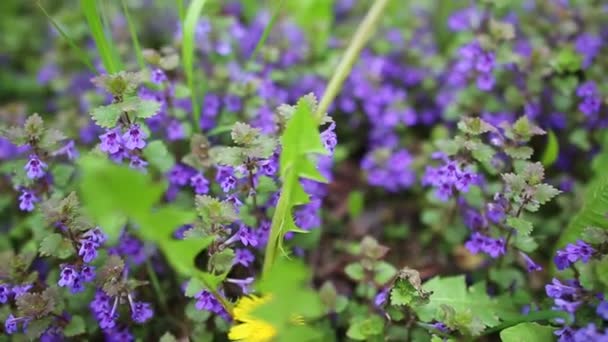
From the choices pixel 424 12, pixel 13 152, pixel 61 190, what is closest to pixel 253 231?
pixel 61 190

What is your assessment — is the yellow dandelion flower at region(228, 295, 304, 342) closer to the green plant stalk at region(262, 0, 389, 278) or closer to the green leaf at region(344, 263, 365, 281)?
the green plant stalk at region(262, 0, 389, 278)

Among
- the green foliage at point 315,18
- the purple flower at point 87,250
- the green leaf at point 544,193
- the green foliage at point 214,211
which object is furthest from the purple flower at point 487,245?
the green foliage at point 315,18

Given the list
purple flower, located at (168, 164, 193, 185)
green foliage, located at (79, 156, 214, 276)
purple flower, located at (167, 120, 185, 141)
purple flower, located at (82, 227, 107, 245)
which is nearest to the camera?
green foliage, located at (79, 156, 214, 276)

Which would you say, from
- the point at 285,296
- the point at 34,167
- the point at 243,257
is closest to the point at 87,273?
the point at 34,167

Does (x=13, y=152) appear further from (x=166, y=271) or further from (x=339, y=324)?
(x=339, y=324)

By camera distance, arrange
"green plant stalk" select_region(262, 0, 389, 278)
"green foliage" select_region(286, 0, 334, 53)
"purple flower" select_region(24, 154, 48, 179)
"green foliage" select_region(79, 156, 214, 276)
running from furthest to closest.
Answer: "green foliage" select_region(286, 0, 334, 53) < "purple flower" select_region(24, 154, 48, 179) < "green plant stalk" select_region(262, 0, 389, 278) < "green foliage" select_region(79, 156, 214, 276)

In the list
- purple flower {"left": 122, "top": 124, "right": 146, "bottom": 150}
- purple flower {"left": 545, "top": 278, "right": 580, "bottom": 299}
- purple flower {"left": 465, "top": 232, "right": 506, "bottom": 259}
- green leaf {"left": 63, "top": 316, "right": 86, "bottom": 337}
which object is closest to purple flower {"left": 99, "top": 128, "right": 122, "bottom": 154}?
purple flower {"left": 122, "top": 124, "right": 146, "bottom": 150}

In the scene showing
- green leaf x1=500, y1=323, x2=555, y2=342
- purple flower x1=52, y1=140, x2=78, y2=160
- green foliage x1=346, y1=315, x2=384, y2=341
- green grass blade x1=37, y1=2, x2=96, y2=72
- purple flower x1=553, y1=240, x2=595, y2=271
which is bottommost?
green leaf x1=500, y1=323, x2=555, y2=342

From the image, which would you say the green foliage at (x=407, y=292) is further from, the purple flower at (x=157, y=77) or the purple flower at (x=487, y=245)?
the purple flower at (x=157, y=77)
